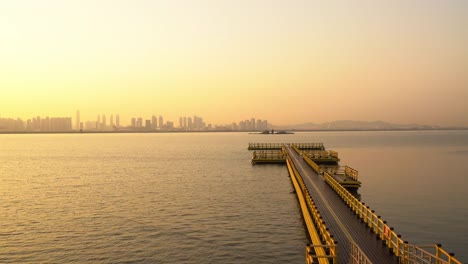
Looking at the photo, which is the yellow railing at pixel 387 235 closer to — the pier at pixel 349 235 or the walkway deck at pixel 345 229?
the pier at pixel 349 235

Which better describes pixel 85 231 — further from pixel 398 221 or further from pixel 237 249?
pixel 398 221

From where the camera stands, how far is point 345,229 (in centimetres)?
2442

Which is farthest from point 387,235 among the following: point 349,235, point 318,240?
point 318,240

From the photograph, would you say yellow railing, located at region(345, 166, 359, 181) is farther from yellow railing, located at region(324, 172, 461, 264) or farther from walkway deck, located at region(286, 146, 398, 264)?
yellow railing, located at region(324, 172, 461, 264)

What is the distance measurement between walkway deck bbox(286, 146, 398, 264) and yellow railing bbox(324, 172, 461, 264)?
319mm

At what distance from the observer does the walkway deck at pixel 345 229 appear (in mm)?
19644

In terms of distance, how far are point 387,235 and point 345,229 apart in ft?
12.1

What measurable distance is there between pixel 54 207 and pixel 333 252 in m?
31.5

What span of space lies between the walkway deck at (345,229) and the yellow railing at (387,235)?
1.05 feet

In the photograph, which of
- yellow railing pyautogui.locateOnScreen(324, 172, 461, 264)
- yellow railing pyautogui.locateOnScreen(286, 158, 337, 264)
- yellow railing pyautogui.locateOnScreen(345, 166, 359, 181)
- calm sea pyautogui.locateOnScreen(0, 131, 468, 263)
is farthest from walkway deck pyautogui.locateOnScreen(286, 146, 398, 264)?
yellow railing pyautogui.locateOnScreen(345, 166, 359, 181)

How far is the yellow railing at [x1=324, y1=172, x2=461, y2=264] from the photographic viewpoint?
1666 centimetres

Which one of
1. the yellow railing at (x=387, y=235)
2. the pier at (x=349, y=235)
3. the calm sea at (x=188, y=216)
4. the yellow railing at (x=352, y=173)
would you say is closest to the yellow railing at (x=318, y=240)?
the pier at (x=349, y=235)

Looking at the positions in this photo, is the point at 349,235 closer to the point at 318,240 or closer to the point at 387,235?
the point at 318,240

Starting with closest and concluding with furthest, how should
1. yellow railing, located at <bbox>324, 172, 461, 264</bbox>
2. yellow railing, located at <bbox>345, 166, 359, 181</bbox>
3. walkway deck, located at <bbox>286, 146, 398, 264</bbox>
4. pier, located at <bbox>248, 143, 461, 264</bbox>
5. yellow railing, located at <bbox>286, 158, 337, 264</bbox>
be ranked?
yellow railing, located at <bbox>324, 172, 461, 264</bbox>
yellow railing, located at <bbox>286, 158, 337, 264</bbox>
pier, located at <bbox>248, 143, 461, 264</bbox>
walkway deck, located at <bbox>286, 146, 398, 264</bbox>
yellow railing, located at <bbox>345, 166, 359, 181</bbox>
